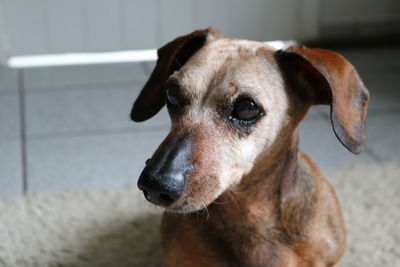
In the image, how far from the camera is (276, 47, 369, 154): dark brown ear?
1.18 m

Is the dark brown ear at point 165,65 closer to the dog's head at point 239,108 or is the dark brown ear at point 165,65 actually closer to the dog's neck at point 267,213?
the dog's head at point 239,108

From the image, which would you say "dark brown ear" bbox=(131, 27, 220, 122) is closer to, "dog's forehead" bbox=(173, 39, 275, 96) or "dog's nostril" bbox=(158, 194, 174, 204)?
"dog's forehead" bbox=(173, 39, 275, 96)

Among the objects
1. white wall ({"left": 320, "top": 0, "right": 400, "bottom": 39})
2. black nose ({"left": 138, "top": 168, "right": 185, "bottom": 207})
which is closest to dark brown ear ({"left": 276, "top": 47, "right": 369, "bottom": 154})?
black nose ({"left": 138, "top": 168, "right": 185, "bottom": 207})

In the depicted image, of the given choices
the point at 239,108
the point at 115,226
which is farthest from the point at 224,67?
the point at 115,226

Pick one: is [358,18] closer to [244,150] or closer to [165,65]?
[165,65]

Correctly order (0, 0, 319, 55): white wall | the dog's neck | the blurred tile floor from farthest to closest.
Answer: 1. (0, 0, 319, 55): white wall
2. the blurred tile floor
3. the dog's neck

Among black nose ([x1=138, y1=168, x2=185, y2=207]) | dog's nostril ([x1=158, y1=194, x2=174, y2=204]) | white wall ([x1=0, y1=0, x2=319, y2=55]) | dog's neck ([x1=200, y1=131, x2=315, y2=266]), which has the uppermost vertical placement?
black nose ([x1=138, y1=168, x2=185, y2=207])

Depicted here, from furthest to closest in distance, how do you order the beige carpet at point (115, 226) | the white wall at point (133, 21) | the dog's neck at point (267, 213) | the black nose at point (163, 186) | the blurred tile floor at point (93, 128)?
the white wall at point (133, 21)
the blurred tile floor at point (93, 128)
the beige carpet at point (115, 226)
the dog's neck at point (267, 213)
the black nose at point (163, 186)

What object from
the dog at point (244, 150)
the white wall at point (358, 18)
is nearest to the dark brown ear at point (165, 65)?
the dog at point (244, 150)

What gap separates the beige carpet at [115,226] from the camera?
1.66 meters

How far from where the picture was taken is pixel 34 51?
3.44 metres

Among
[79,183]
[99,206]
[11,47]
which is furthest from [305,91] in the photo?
[11,47]

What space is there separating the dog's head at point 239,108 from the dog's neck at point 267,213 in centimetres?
9

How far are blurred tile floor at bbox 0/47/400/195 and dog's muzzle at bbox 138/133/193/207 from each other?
1.03 m
